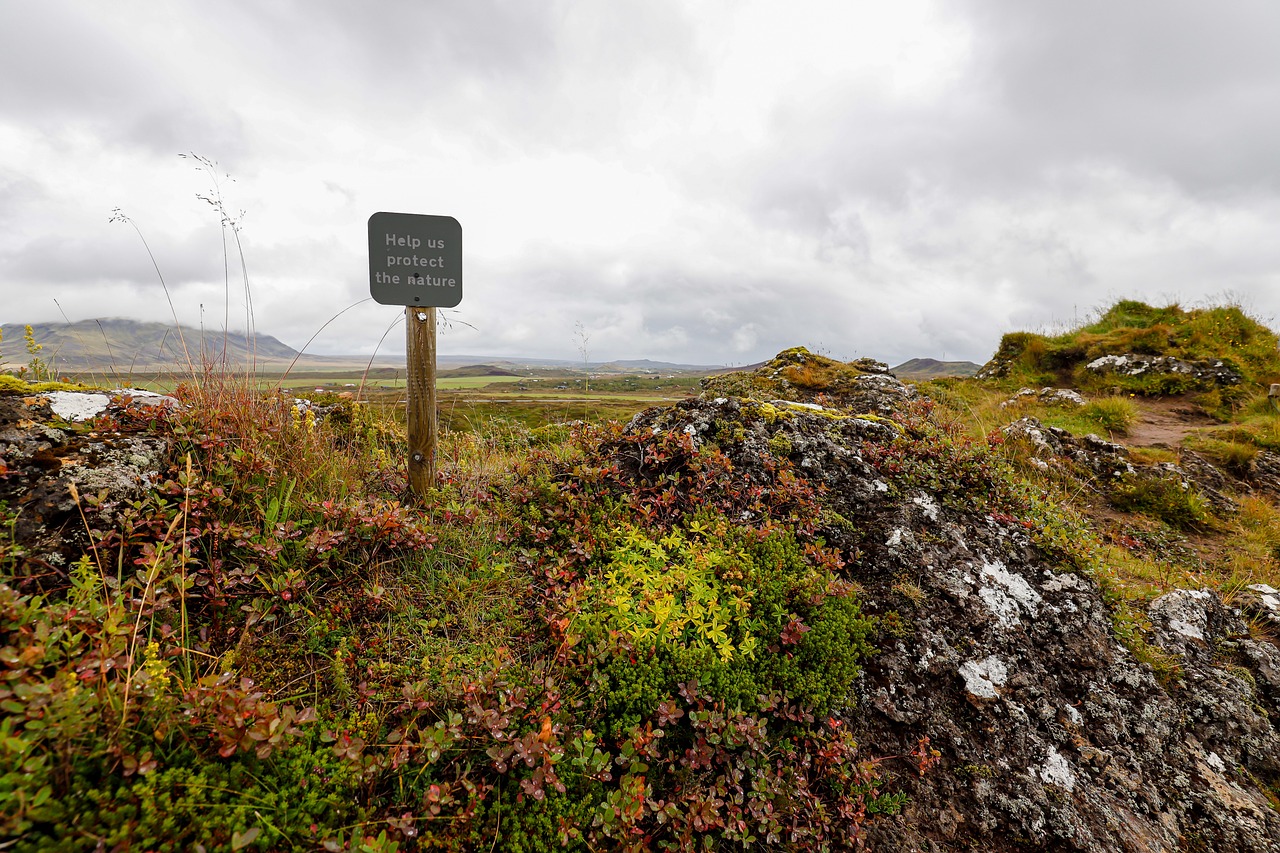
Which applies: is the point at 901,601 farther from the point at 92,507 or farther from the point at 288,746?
the point at 92,507

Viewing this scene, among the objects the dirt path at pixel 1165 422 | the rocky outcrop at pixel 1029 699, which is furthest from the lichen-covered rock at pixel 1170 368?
the rocky outcrop at pixel 1029 699

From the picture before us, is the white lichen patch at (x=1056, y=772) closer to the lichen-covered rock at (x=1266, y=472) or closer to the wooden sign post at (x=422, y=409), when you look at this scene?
the wooden sign post at (x=422, y=409)

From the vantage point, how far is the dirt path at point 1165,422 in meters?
10.2

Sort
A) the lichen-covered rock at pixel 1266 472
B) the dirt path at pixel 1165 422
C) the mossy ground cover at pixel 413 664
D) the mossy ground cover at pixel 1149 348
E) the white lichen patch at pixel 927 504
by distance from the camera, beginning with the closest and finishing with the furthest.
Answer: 1. the mossy ground cover at pixel 413 664
2. the white lichen patch at pixel 927 504
3. the lichen-covered rock at pixel 1266 472
4. the dirt path at pixel 1165 422
5. the mossy ground cover at pixel 1149 348

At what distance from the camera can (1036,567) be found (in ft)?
15.0

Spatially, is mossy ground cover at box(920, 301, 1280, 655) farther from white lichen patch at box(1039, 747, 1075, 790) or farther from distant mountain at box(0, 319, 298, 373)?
distant mountain at box(0, 319, 298, 373)

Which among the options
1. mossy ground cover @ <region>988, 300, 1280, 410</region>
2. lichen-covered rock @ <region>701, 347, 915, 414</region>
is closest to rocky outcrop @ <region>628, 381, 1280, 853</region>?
lichen-covered rock @ <region>701, 347, 915, 414</region>

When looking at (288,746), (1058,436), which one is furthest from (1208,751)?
(1058,436)

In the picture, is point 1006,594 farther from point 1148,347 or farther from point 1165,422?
point 1148,347

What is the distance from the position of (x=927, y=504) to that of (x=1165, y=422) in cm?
1168

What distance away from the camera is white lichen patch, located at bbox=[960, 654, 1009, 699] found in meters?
3.68

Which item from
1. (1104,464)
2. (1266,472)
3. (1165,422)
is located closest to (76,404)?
(1104,464)

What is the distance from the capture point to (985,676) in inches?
148

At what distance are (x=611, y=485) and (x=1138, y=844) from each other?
14.9ft
